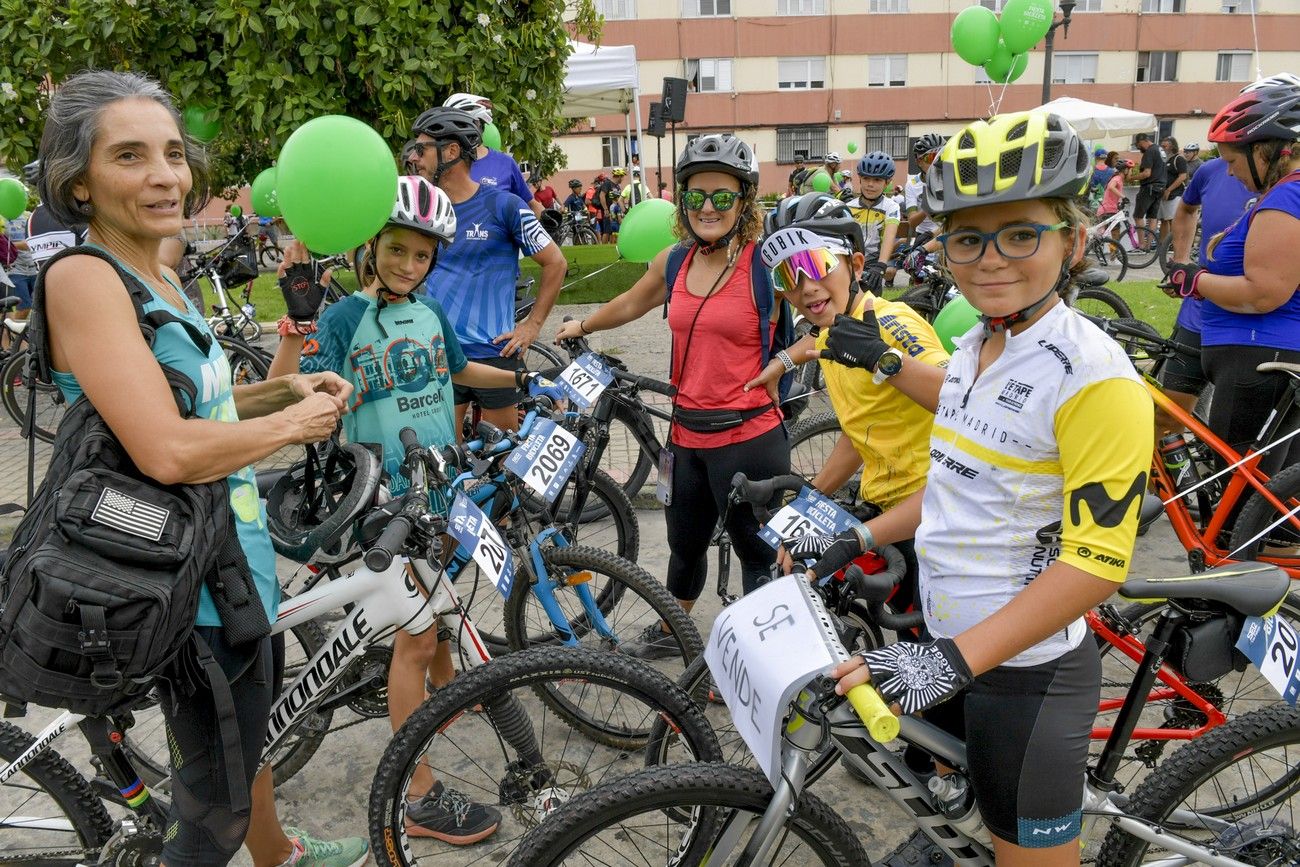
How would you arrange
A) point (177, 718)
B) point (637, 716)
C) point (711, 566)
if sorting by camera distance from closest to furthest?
point (177, 718)
point (637, 716)
point (711, 566)

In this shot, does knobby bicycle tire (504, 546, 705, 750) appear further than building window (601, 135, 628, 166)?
No

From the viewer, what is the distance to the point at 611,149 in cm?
3728

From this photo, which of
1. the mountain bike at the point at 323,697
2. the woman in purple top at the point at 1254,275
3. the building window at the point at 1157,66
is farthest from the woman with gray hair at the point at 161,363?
the building window at the point at 1157,66

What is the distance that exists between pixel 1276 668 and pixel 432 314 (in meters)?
2.60

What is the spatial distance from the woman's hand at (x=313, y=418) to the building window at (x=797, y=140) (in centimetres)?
3782

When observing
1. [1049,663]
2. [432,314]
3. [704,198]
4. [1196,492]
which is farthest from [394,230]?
[1196,492]

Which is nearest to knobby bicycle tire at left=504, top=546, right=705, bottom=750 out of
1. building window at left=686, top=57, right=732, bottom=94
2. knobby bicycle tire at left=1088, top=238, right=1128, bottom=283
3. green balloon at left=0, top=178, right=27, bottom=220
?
green balloon at left=0, top=178, right=27, bottom=220

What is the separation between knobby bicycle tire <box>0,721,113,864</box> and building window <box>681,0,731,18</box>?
126 ft

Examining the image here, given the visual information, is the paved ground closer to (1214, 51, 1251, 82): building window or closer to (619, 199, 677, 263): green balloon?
(619, 199, 677, 263): green balloon

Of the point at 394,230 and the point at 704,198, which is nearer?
the point at 394,230

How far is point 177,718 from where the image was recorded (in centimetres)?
193

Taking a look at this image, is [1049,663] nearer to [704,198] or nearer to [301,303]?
[704,198]

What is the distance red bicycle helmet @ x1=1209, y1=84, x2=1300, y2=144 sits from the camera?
337cm

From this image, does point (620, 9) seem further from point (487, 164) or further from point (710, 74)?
point (487, 164)
